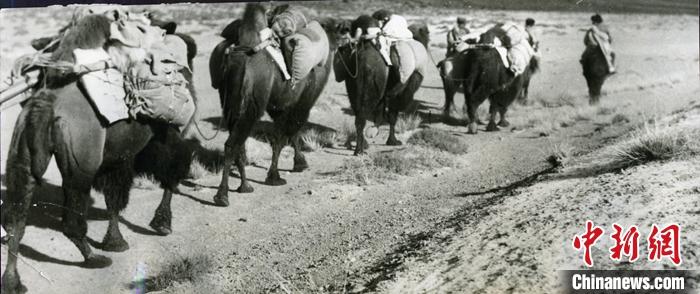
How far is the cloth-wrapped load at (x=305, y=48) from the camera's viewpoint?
22.4 feet

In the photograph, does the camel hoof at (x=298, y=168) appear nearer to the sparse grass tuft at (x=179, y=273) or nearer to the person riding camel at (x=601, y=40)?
the sparse grass tuft at (x=179, y=273)

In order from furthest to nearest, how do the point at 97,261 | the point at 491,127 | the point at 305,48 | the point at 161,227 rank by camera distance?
the point at 491,127, the point at 305,48, the point at 161,227, the point at 97,261

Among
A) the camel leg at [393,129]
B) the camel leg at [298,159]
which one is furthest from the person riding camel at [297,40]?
the camel leg at [393,129]

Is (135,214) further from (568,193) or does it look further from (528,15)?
(528,15)

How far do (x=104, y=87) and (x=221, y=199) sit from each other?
5.50 ft

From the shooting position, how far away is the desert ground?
504 centimetres

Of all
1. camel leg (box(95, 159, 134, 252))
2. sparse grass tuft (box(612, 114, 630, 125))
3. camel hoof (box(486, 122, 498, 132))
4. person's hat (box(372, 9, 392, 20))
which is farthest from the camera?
sparse grass tuft (box(612, 114, 630, 125))

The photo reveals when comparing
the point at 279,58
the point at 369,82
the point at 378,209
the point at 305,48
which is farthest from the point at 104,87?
the point at 369,82

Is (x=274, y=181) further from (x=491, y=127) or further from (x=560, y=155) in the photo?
(x=491, y=127)

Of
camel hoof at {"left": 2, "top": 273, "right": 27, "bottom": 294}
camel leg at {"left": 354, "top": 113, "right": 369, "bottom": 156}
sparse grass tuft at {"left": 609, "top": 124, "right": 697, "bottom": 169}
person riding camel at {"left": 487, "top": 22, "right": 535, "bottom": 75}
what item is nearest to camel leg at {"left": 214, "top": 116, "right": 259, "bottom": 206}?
camel leg at {"left": 354, "top": 113, "right": 369, "bottom": 156}

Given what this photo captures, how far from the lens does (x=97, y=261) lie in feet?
18.0

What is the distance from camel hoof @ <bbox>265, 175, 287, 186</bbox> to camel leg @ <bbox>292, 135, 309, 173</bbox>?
0.59 ft

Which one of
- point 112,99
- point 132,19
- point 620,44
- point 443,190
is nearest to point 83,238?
point 112,99

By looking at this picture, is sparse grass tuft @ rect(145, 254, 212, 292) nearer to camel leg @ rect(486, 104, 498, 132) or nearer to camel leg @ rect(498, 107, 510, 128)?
camel leg @ rect(486, 104, 498, 132)
